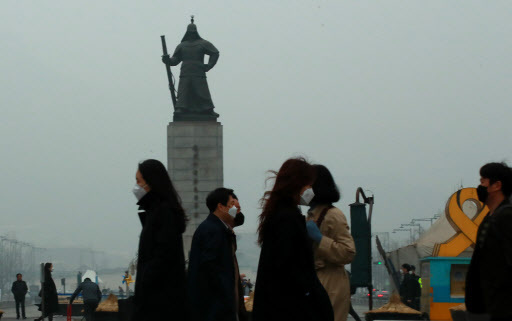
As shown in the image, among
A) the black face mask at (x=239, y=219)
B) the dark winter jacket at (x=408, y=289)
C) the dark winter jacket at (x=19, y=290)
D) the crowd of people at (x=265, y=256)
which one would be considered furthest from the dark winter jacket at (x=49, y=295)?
the crowd of people at (x=265, y=256)

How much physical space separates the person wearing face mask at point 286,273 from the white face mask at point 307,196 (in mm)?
338

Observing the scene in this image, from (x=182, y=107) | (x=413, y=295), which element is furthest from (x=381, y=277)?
(x=413, y=295)

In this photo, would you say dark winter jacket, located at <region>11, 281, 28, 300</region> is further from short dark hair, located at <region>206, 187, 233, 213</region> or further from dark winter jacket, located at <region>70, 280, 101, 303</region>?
short dark hair, located at <region>206, 187, 233, 213</region>

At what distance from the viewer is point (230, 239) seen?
27.9 ft

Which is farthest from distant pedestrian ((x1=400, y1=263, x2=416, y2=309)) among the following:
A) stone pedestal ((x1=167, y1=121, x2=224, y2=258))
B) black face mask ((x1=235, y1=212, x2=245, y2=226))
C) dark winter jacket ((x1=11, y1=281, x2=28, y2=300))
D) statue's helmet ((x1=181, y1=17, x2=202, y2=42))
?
statue's helmet ((x1=181, y1=17, x2=202, y2=42))

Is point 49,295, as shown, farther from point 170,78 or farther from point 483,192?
point 170,78

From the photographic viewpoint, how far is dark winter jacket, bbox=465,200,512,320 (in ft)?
19.4

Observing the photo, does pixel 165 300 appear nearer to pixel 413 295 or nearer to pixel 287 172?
pixel 287 172

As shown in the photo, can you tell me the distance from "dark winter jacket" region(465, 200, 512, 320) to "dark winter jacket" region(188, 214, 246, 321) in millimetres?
2190

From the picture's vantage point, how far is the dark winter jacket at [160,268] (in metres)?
6.93

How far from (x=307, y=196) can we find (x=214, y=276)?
3.85 feet

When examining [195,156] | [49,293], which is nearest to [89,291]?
[49,293]

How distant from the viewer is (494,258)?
6047 mm

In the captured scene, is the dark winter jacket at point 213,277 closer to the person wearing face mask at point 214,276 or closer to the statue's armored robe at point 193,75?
the person wearing face mask at point 214,276
